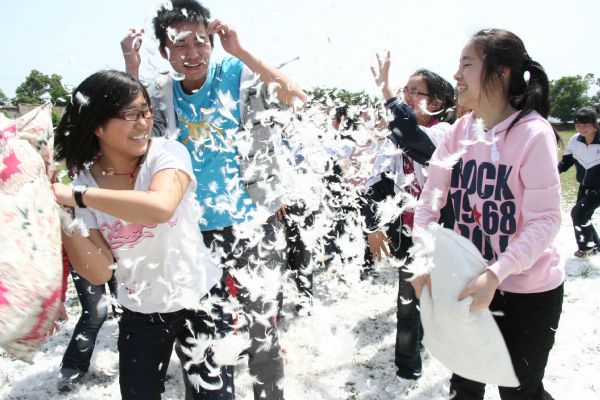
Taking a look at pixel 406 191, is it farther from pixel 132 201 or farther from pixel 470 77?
pixel 132 201

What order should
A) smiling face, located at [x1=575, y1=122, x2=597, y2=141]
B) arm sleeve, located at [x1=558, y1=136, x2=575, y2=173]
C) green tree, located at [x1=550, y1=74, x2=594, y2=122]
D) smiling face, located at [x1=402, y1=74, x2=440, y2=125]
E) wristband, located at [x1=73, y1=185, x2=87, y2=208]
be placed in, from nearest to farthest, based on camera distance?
1. wristband, located at [x1=73, y1=185, x2=87, y2=208]
2. smiling face, located at [x1=402, y1=74, x2=440, y2=125]
3. smiling face, located at [x1=575, y1=122, x2=597, y2=141]
4. arm sleeve, located at [x1=558, y1=136, x2=575, y2=173]
5. green tree, located at [x1=550, y1=74, x2=594, y2=122]

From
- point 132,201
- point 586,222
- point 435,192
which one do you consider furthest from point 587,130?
point 132,201

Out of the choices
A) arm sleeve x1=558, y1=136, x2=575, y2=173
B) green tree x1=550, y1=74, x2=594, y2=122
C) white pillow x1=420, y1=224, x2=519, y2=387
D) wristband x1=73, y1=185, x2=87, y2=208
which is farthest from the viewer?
green tree x1=550, y1=74, x2=594, y2=122

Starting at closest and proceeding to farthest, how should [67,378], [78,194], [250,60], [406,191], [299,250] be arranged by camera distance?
1. [78,194]
2. [250,60]
3. [406,191]
4. [67,378]
5. [299,250]

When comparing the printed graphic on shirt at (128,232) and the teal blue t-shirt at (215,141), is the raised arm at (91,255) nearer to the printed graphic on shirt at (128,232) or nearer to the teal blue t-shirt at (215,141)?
the printed graphic on shirt at (128,232)

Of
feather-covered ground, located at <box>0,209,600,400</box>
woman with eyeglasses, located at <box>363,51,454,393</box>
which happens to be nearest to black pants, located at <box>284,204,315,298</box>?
feather-covered ground, located at <box>0,209,600,400</box>

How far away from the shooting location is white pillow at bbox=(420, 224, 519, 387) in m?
1.70

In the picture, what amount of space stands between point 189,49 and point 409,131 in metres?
1.21

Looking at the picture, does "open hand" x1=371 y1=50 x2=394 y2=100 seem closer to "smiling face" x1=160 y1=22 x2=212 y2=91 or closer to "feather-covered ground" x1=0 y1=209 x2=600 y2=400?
"smiling face" x1=160 y1=22 x2=212 y2=91

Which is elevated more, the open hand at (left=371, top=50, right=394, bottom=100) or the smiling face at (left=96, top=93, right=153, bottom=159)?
the open hand at (left=371, top=50, right=394, bottom=100)

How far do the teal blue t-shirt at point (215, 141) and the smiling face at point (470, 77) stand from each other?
3.56 ft

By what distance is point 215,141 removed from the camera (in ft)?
7.47

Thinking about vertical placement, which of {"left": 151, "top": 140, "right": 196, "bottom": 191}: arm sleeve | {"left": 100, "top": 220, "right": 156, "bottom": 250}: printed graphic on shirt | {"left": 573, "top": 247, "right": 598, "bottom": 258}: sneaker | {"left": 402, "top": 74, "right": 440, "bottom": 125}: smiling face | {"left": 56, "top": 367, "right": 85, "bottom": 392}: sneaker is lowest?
{"left": 56, "top": 367, "right": 85, "bottom": 392}: sneaker

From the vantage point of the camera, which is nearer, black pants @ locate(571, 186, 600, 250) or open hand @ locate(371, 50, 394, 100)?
open hand @ locate(371, 50, 394, 100)
